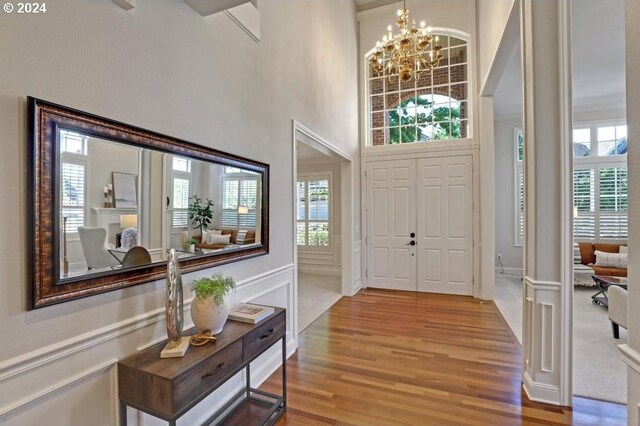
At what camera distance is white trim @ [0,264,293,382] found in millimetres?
1129

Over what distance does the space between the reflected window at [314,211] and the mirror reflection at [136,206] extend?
481 cm

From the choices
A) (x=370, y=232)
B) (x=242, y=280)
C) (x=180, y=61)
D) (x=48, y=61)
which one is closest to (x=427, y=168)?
(x=370, y=232)

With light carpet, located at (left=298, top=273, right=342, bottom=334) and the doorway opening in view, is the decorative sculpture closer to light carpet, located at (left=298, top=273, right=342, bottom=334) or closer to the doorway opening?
light carpet, located at (left=298, top=273, right=342, bottom=334)

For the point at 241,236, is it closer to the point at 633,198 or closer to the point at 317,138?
the point at 317,138

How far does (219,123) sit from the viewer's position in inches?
87.9

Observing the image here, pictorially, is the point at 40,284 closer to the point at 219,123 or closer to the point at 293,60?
the point at 219,123

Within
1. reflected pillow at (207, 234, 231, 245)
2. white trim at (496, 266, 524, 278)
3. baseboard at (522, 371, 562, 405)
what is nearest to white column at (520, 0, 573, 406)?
baseboard at (522, 371, 562, 405)

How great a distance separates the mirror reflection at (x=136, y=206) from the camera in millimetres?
1332

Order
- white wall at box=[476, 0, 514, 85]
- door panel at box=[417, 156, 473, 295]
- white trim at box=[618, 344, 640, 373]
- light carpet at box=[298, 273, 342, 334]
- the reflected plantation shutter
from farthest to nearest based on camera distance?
the reflected plantation shutter, door panel at box=[417, 156, 473, 295], light carpet at box=[298, 273, 342, 334], white wall at box=[476, 0, 514, 85], white trim at box=[618, 344, 640, 373]

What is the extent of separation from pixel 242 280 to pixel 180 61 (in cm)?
164

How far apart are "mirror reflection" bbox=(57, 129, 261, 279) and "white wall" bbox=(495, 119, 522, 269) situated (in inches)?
273

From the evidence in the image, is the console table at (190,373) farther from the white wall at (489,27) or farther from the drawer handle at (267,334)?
the white wall at (489,27)

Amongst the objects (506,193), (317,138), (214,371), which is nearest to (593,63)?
(506,193)

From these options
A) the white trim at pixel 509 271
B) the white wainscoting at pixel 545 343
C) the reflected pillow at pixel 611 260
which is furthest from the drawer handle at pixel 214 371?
the white trim at pixel 509 271
